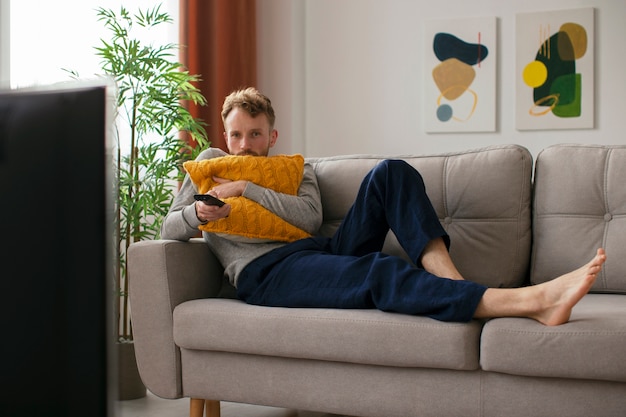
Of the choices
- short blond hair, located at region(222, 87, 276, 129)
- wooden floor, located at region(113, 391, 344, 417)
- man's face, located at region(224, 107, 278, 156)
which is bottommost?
wooden floor, located at region(113, 391, 344, 417)

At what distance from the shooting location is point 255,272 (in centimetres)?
233

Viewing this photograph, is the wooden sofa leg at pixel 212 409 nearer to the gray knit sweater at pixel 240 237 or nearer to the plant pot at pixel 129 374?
the gray knit sweater at pixel 240 237

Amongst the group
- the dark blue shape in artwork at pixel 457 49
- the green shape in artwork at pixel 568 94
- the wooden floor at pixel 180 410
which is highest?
the dark blue shape in artwork at pixel 457 49

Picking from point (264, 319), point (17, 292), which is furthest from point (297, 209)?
point (17, 292)

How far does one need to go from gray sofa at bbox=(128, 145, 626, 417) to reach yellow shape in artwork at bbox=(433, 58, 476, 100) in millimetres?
1822

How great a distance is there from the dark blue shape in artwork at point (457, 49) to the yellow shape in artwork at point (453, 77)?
28 mm

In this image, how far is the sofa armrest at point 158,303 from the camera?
2.27 metres

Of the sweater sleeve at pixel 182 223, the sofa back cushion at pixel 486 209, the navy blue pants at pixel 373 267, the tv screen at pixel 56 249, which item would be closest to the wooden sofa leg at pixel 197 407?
the navy blue pants at pixel 373 267

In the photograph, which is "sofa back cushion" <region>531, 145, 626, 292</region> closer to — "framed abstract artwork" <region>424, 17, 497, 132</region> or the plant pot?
the plant pot

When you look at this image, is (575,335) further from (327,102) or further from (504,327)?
(327,102)

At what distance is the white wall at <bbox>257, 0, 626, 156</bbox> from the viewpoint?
4137mm

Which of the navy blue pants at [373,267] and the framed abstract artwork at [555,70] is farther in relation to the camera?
the framed abstract artwork at [555,70]

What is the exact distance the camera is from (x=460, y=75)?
434cm

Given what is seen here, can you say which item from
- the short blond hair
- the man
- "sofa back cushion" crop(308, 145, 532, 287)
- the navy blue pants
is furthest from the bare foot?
the short blond hair
